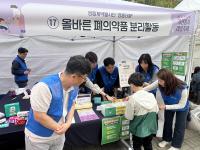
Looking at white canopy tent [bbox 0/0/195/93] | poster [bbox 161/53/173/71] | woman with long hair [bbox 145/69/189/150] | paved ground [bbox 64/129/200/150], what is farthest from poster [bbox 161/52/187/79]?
paved ground [bbox 64/129/200/150]

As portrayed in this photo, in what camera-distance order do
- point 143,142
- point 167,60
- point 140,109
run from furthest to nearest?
point 167,60 → point 143,142 → point 140,109

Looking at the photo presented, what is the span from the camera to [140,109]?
7.56 feet

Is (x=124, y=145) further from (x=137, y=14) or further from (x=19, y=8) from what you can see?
(x=19, y=8)

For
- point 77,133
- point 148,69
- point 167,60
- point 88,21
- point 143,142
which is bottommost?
point 143,142

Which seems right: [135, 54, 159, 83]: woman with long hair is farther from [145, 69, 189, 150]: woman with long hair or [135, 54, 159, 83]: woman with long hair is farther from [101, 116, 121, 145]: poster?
[101, 116, 121, 145]: poster

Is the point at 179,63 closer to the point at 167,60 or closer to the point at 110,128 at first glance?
the point at 167,60

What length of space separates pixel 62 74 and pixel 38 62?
3926mm

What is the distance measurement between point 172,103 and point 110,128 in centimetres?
88

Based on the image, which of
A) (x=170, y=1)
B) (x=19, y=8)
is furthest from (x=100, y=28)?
Answer: (x=170, y=1)

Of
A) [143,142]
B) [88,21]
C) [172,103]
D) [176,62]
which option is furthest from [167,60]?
[88,21]

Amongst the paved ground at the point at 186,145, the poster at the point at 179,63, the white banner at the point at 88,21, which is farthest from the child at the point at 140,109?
the poster at the point at 179,63

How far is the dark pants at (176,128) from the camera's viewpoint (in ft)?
9.66

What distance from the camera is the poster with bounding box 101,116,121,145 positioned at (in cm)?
267

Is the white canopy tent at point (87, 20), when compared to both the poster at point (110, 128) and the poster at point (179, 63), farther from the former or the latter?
the poster at point (110, 128)
